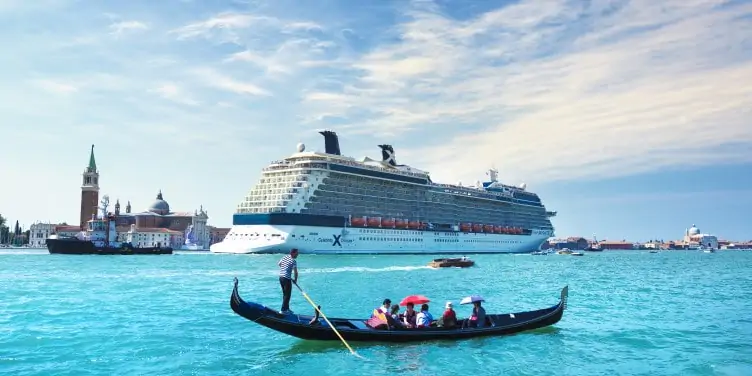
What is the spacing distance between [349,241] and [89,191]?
268ft

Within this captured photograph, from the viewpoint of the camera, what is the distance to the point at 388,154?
103m

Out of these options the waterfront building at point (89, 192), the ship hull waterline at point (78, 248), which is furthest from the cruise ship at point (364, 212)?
the waterfront building at point (89, 192)

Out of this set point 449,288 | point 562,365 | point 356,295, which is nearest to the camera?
point 562,365

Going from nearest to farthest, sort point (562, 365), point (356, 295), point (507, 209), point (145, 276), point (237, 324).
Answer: point (562, 365) → point (237, 324) → point (356, 295) → point (145, 276) → point (507, 209)

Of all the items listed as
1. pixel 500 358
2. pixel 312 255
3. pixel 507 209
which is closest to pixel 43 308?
pixel 500 358

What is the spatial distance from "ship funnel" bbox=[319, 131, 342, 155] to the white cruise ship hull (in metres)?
15.7

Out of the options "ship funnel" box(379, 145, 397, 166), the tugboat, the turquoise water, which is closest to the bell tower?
the tugboat

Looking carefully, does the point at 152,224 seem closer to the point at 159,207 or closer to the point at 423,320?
the point at 159,207

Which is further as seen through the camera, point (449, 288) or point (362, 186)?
point (362, 186)

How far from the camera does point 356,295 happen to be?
98.0 feet

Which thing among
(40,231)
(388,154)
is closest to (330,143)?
(388,154)

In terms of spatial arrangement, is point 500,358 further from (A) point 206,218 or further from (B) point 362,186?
(A) point 206,218

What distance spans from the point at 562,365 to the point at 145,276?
35.3 metres

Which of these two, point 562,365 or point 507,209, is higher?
point 507,209
